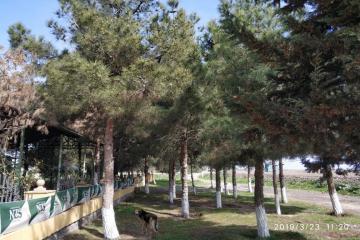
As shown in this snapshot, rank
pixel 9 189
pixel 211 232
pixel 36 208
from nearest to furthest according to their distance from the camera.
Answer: pixel 36 208
pixel 9 189
pixel 211 232

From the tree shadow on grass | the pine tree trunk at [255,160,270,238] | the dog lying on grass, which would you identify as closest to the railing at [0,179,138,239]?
the dog lying on grass

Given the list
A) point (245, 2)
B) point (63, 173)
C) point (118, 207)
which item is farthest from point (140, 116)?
point (63, 173)

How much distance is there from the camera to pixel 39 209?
10.9 meters

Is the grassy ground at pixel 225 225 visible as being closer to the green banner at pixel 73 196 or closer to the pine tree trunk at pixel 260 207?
the pine tree trunk at pixel 260 207

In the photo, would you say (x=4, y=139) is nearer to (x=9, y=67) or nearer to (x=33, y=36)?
(x=9, y=67)

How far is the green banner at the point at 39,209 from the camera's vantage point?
402 inches

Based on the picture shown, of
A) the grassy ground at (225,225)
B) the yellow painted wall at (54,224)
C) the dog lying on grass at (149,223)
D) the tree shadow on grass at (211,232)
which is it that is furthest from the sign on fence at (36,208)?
the tree shadow on grass at (211,232)

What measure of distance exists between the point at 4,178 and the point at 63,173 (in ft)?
43.4

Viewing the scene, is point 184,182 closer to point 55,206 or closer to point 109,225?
point 109,225

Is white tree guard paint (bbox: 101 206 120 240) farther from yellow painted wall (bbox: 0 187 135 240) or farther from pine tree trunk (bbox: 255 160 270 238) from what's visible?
pine tree trunk (bbox: 255 160 270 238)

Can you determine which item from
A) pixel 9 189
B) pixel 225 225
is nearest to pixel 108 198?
pixel 9 189

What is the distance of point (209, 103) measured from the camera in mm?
17938

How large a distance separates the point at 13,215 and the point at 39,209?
2.04 metres

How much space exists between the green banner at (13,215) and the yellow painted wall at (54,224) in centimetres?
15
